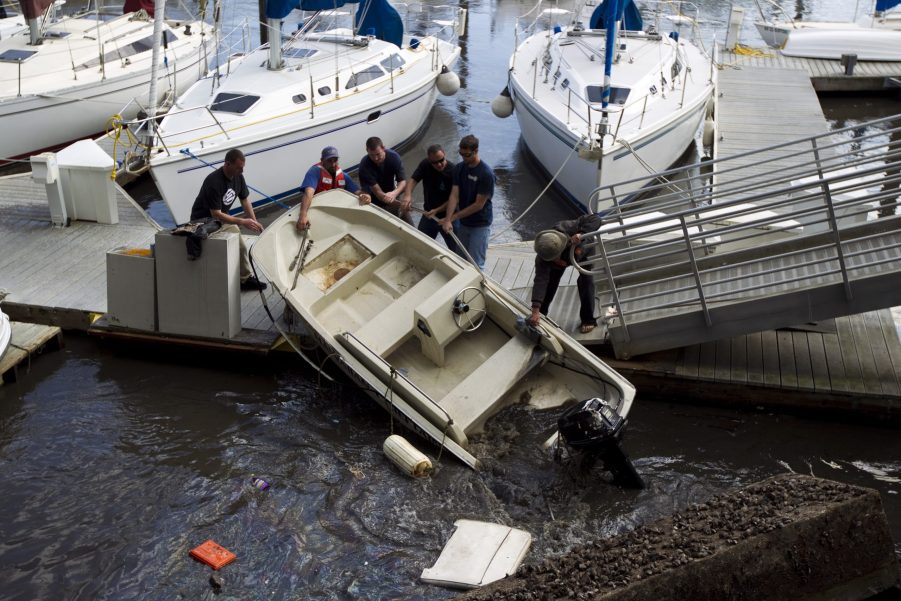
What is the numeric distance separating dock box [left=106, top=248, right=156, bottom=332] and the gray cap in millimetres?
4022

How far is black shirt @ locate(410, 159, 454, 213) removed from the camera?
9.46 m

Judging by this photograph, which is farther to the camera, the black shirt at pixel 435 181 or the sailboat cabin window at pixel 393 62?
the sailboat cabin window at pixel 393 62

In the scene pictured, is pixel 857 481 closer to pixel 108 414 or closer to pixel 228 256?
pixel 228 256

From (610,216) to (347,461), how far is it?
11.3 feet

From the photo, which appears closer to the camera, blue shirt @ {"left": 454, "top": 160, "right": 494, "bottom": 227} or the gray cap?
the gray cap

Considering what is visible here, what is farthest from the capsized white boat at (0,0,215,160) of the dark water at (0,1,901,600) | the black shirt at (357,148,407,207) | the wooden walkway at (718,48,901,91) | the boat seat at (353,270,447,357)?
the wooden walkway at (718,48,901,91)

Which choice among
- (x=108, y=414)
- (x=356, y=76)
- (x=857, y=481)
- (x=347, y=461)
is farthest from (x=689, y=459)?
(x=356, y=76)

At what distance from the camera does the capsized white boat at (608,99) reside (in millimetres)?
13711

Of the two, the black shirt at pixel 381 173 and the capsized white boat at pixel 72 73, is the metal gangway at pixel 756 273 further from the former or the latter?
the capsized white boat at pixel 72 73

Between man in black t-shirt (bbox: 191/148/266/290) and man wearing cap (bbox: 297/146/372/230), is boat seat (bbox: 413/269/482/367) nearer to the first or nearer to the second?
man wearing cap (bbox: 297/146/372/230)

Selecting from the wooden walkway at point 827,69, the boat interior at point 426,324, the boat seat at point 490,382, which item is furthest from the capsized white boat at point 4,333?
the wooden walkway at point 827,69

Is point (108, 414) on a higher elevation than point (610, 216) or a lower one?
lower

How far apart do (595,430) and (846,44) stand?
64.5ft

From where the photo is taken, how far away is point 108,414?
8.44 meters
